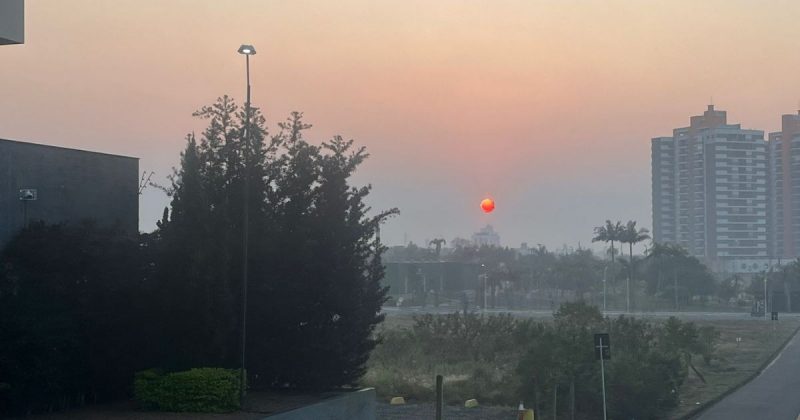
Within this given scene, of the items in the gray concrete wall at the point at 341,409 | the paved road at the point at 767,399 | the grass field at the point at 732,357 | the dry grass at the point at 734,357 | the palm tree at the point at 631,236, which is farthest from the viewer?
the palm tree at the point at 631,236

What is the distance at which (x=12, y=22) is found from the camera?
65.3 ft

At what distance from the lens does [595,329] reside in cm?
4381

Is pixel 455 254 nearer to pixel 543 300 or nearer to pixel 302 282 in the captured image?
pixel 543 300

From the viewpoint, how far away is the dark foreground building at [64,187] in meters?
22.2

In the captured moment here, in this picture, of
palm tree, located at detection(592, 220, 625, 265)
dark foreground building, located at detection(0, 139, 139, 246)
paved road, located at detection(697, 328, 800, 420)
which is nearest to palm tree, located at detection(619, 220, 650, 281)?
palm tree, located at detection(592, 220, 625, 265)

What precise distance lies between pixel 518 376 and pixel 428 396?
3.39 metres

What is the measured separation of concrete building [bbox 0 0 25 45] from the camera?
19.7 metres

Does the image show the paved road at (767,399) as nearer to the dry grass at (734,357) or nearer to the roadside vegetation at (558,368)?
the dry grass at (734,357)

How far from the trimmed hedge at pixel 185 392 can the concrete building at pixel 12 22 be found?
738 centimetres

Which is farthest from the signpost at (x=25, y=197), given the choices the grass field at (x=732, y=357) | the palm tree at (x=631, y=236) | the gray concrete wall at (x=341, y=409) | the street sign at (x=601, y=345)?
the palm tree at (x=631, y=236)

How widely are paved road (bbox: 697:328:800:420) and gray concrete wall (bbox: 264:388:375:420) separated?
15156 mm

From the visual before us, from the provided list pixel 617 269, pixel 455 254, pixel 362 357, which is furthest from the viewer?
pixel 455 254

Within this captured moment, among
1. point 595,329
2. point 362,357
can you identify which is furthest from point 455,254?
point 362,357

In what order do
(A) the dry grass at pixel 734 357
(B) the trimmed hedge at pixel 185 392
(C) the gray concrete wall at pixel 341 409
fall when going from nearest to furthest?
1. (B) the trimmed hedge at pixel 185 392
2. (C) the gray concrete wall at pixel 341 409
3. (A) the dry grass at pixel 734 357
